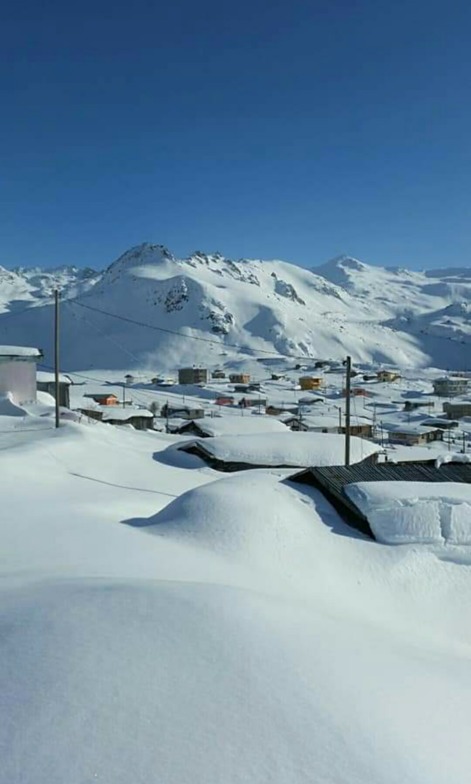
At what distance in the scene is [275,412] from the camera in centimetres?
5334

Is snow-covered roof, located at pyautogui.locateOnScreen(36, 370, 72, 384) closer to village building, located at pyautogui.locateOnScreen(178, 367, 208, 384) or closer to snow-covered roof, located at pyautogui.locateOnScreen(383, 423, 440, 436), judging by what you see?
snow-covered roof, located at pyautogui.locateOnScreen(383, 423, 440, 436)

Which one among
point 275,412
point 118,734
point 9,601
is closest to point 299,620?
point 118,734

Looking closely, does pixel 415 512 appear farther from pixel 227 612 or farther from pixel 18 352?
pixel 18 352

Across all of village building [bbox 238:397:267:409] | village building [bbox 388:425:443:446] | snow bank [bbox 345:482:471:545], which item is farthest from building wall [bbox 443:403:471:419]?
snow bank [bbox 345:482:471:545]

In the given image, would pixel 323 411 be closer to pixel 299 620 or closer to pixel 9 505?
pixel 9 505

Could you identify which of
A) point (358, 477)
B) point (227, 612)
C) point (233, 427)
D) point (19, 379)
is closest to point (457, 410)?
point (233, 427)

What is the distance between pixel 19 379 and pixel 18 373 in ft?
0.92

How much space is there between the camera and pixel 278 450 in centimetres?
1902

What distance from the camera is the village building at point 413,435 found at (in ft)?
124

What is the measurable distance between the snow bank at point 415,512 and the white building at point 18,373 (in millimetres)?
19771

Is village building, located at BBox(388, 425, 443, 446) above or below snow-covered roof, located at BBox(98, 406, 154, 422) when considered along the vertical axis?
below

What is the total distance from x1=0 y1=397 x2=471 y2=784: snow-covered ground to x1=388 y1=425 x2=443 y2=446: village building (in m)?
30.7

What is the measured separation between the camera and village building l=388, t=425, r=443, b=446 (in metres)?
37.9

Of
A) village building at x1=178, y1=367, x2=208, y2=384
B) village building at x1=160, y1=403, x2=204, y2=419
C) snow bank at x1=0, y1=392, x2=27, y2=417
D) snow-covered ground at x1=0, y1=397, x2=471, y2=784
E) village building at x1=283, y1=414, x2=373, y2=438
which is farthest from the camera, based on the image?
village building at x1=178, y1=367, x2=208, y2=384
